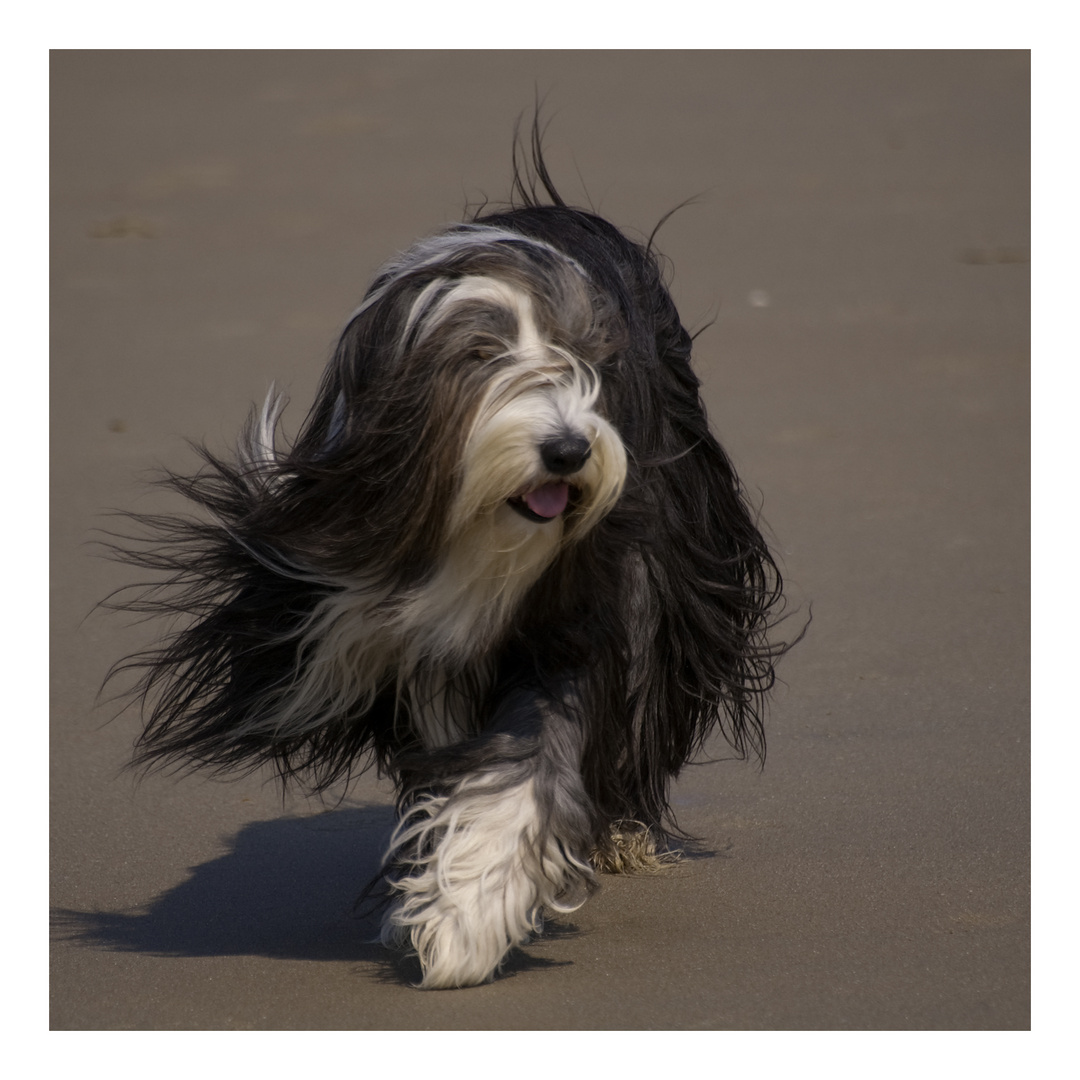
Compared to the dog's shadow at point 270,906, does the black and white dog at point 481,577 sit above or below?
above

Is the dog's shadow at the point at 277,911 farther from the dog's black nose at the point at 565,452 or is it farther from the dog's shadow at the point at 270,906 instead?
the dog's black nose at the point at 565,452

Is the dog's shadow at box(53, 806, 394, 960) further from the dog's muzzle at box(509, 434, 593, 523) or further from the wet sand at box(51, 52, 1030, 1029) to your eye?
the dog's muzzle at box(509, 434, 593, 523)

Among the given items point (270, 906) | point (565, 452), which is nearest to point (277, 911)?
point (270, 906)

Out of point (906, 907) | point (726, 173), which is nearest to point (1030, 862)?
point (906, 907)

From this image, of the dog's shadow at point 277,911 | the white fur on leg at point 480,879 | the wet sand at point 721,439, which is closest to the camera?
the white fur on leg at point 480,879

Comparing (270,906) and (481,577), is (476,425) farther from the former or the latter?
(270,906)

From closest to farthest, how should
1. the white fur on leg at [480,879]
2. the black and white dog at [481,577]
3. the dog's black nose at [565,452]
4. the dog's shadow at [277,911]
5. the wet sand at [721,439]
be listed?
the dog's black nose at [565,452] < the black and white dog at [481,577] < the white fur on leg at [480,879] < the wet sand at [721,439] < the dog's shadow at [277,911]

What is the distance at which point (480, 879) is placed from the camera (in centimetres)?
317

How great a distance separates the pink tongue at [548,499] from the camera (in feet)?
9.66

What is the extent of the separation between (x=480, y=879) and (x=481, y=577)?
58cm

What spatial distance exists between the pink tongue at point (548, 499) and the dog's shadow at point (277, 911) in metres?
0.98

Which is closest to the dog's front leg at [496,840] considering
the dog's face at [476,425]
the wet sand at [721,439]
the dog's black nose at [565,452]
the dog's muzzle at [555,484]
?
the wet sand at [721,439]

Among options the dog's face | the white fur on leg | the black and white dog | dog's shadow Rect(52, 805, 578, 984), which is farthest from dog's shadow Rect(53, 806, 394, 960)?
the dog's face

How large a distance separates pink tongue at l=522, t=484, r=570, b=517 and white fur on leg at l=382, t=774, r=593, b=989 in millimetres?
564
